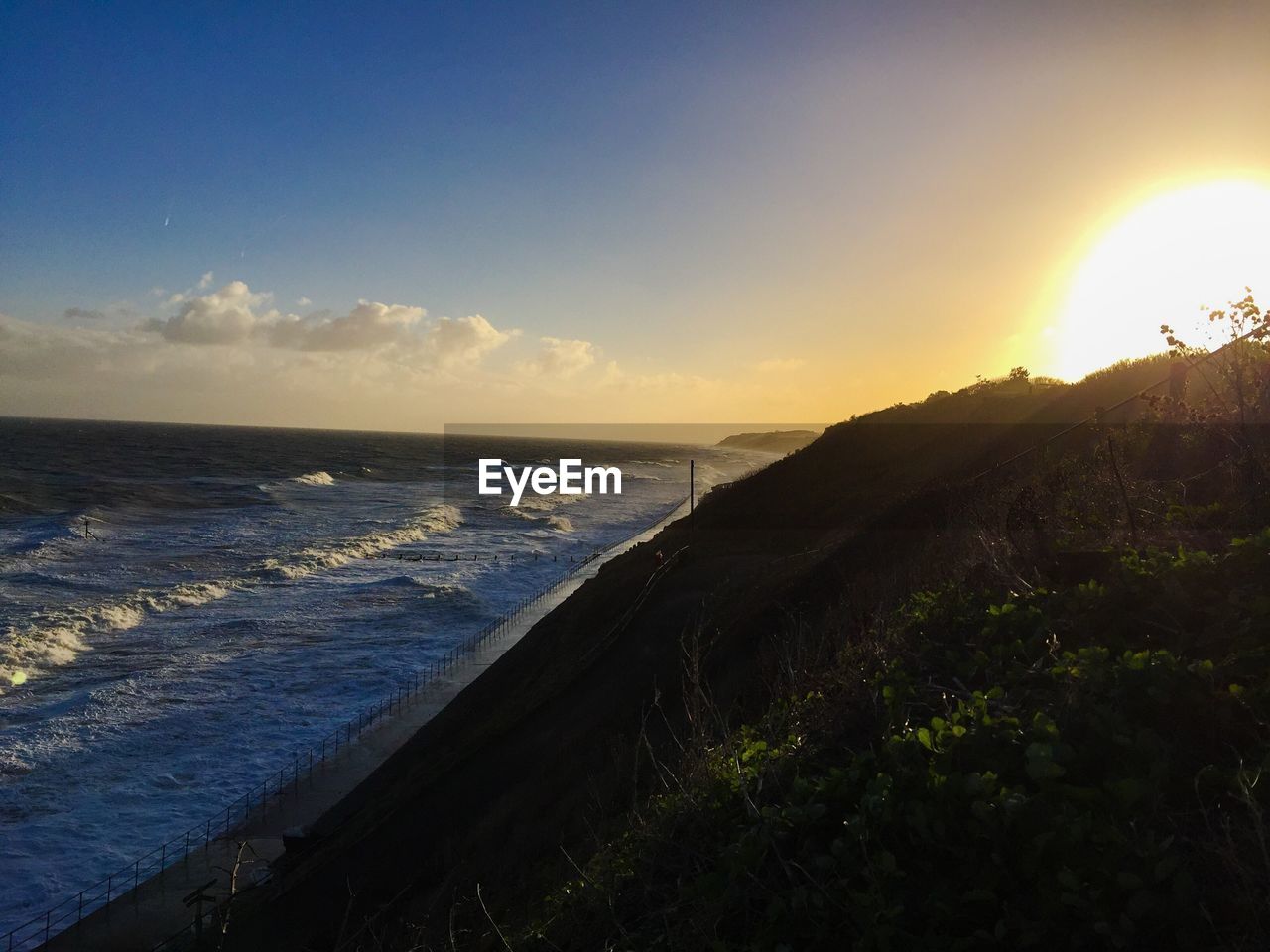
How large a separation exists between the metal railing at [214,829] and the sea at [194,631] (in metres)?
0.40

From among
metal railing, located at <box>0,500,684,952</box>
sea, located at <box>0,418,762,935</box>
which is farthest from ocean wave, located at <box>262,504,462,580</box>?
metal railing, located at <box>0,500,684,952</box>

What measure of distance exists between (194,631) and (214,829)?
54.8ft

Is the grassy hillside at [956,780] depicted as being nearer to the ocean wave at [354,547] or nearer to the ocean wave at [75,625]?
the ocean wave at [75,625]

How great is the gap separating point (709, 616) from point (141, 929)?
44.3ft

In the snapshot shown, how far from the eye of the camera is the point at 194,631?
103 feet

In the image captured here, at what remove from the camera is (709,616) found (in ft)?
67.5

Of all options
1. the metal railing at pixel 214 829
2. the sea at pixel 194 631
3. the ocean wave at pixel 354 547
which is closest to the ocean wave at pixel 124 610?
the ocean wave at pixel 354 547

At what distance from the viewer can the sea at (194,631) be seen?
1808cm

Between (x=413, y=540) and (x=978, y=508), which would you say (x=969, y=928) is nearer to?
(x=978, y=508)

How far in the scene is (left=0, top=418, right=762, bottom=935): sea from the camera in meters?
18.1

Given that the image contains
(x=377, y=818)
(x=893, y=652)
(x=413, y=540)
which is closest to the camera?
(x=893, y=652)

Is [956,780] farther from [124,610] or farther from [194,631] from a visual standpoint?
[124,610]

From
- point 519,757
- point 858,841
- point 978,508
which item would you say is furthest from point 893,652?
point 519,757

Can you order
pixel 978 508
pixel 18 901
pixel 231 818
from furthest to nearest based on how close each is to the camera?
pixel 231 818 → pixel 18 901 → pixel 978 508
